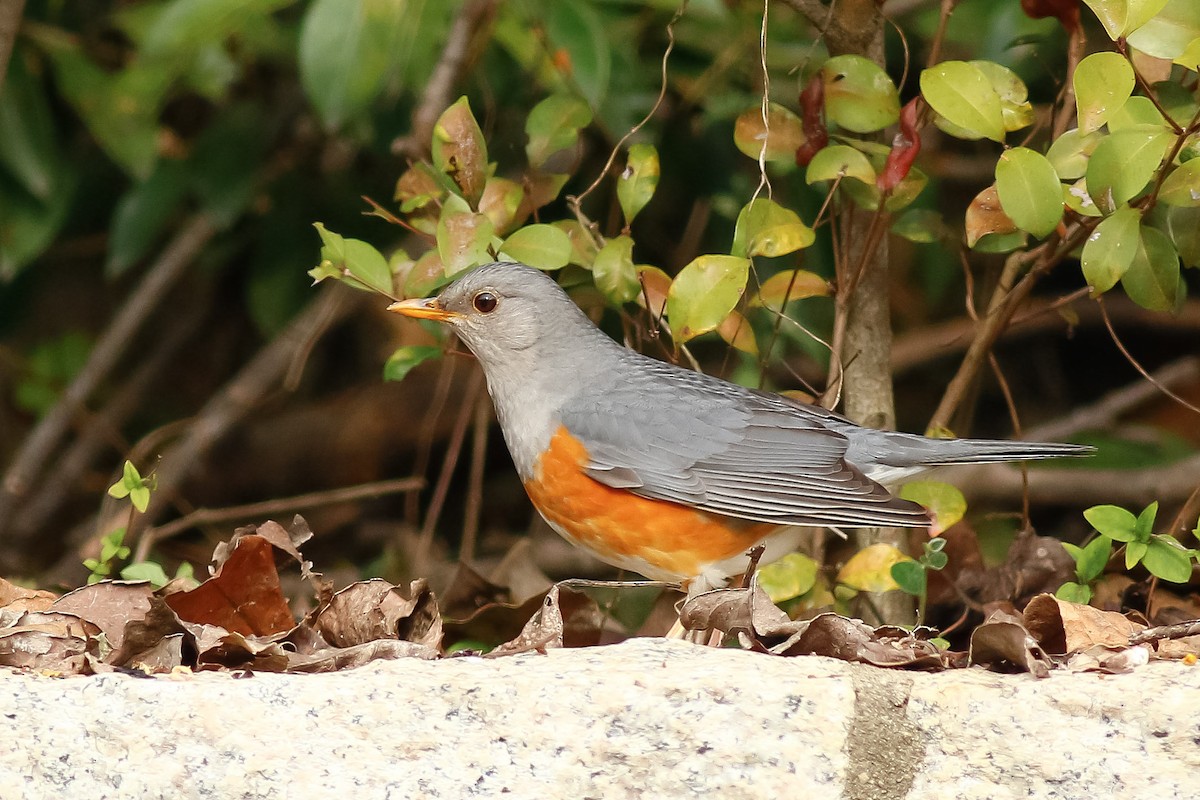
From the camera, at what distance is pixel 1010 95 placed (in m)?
3.39

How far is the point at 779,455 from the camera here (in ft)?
11.8

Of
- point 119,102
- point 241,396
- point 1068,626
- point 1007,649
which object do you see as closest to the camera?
point 1007,649

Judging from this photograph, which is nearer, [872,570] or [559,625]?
[559,625]

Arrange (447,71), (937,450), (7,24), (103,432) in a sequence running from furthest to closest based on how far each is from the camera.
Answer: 1. (103,432)
2. (7,24)
3. (447,71)
4. (937,450)

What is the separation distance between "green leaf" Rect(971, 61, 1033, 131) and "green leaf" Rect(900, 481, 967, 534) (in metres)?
0.97

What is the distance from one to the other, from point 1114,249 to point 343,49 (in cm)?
206

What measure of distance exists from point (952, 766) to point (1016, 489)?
3.17m

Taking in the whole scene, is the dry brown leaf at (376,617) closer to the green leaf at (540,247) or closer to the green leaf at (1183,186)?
the green leaf at (540,247)

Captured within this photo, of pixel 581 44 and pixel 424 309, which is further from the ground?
pixel 581 44

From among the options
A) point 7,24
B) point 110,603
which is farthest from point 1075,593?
point 7,24

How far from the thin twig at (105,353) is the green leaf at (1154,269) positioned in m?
3.73

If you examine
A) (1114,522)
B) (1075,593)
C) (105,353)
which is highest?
(1114,522)

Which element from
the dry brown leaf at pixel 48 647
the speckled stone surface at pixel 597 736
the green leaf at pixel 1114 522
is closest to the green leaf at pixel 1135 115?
the green leaf at pixel 1114 522

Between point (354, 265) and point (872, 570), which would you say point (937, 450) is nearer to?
point (872, 570)
